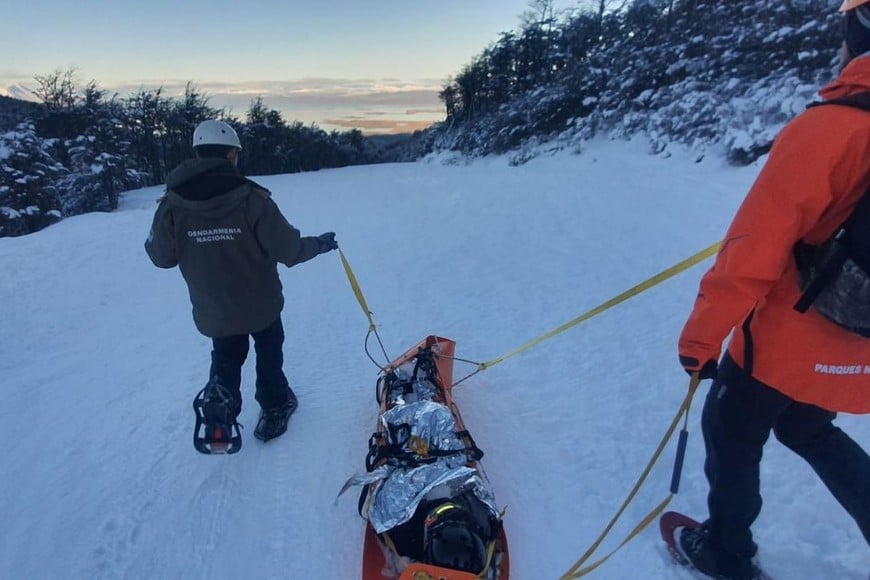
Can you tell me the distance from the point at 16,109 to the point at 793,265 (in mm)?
35526

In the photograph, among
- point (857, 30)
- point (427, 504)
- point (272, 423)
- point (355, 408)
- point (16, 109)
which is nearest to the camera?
point (857, 30)

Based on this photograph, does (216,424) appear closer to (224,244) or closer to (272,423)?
(272,423)

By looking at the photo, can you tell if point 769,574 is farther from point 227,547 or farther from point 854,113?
point 227,547

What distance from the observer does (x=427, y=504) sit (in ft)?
7.93

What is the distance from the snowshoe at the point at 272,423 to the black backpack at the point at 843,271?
9.93 feet

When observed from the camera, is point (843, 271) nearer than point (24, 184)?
Yes

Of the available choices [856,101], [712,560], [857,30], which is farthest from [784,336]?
[712,560]

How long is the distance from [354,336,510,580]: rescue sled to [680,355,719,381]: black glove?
105 centimetres

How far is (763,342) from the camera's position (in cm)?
179

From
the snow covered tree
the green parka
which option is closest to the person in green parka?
the green parka

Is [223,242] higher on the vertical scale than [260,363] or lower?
higher

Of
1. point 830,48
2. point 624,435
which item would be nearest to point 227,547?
point 624,435

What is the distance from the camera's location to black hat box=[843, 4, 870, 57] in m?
1.55

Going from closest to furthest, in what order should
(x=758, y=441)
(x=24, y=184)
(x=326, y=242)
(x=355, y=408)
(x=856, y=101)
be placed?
(x=856, y=101) → (x=758, y=441) → (x=326, y=242) → (x=355, y=408) → (x=24, y=184)
